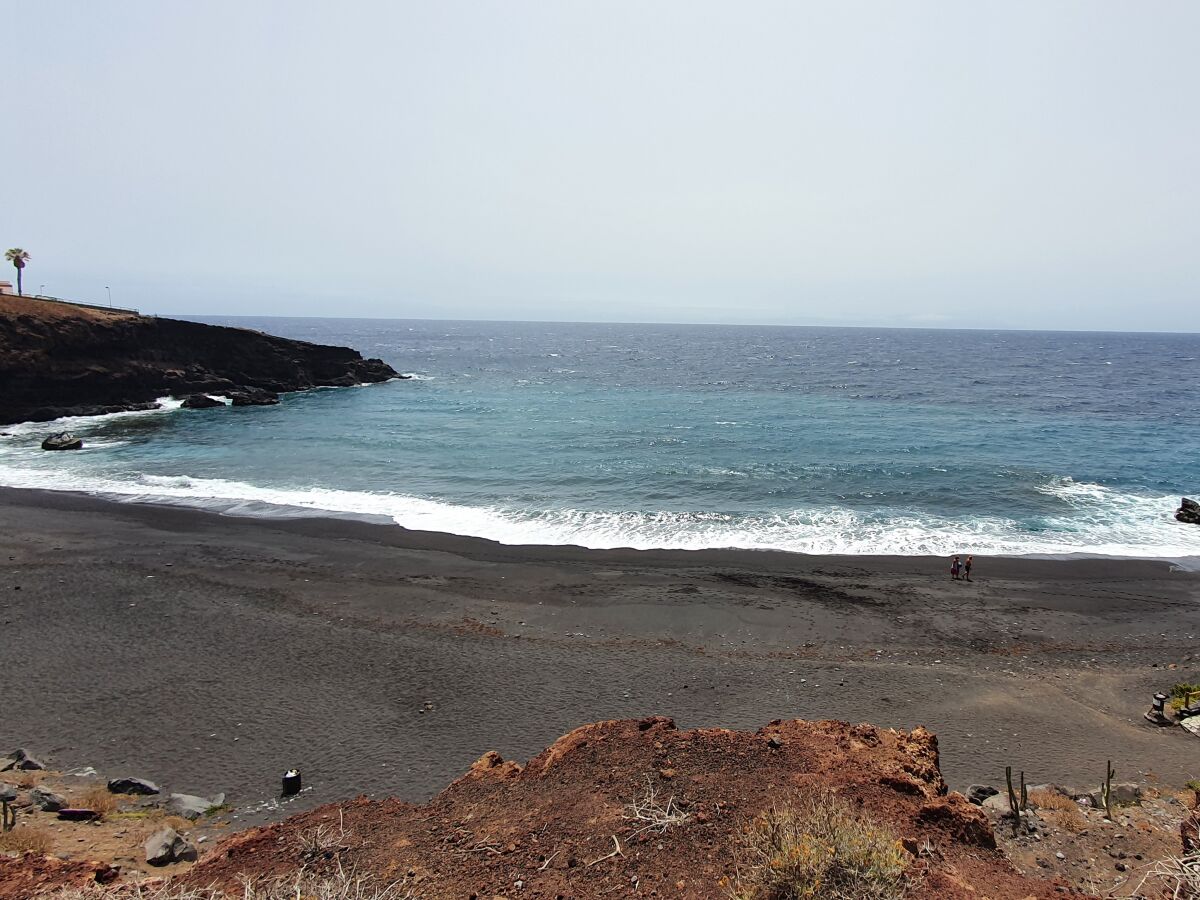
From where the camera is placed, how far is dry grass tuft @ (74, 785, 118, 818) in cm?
1056

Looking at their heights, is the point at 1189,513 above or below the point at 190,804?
above

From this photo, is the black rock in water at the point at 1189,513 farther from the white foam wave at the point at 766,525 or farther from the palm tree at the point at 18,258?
the palm tree at the point at 18,258

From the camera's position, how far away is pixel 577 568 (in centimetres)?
2355

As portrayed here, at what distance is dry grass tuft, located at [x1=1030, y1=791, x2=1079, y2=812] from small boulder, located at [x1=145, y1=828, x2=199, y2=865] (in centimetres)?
1259

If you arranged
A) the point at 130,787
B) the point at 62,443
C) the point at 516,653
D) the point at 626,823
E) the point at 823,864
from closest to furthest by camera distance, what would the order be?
the point at 823,864 < the point at 626,823 < the point at 130,787 < the point at 516,653 < the point at 62,443

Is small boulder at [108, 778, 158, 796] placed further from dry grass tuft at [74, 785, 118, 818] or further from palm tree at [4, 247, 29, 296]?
palm tree at [4, 247, 29, 296]

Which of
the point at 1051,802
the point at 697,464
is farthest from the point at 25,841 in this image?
the point at 697,464

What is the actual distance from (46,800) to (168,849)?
3.48m

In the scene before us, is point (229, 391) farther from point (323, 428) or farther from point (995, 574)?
point (995, 574)

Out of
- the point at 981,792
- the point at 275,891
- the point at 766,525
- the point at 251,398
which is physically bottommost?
the point at 981,792

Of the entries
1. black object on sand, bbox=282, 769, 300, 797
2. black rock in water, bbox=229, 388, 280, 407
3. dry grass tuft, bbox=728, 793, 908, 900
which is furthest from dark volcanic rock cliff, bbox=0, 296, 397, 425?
dry grass tuft, bbox=728, 793, 908, 900

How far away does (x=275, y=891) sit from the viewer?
6.25 meters

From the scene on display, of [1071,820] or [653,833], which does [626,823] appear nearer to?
[653,833]

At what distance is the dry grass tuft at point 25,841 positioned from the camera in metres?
8.62
